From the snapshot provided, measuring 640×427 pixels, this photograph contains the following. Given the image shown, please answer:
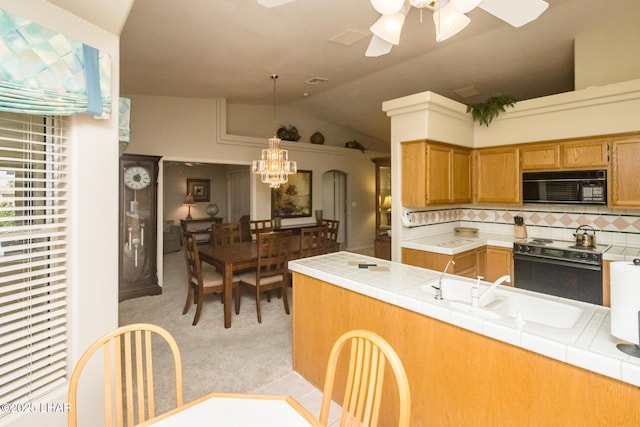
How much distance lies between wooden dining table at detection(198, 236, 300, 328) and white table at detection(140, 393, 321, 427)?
7.57 ft

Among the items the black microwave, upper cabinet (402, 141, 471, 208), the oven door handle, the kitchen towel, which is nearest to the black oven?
the oven door handle

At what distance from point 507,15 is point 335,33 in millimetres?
1697

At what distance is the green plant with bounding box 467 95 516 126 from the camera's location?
147 inches

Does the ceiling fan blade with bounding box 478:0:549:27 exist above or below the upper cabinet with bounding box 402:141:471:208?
above

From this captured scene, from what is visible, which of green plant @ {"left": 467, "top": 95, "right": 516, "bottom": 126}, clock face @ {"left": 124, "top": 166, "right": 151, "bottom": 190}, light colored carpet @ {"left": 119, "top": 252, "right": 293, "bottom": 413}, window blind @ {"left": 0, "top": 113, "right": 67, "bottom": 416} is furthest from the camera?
clock face @ {"left": 124, "top": 166, "right": 151, "bottom": 190}

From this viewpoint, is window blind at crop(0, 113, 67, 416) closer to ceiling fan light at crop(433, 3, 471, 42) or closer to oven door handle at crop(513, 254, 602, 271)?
ceiling fan light at crop(433, 3, 471, 42)

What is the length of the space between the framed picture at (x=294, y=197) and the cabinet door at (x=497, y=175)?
3.59 meters

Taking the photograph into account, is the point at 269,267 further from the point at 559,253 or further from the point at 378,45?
the point at 559,253

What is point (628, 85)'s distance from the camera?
2.92 metres

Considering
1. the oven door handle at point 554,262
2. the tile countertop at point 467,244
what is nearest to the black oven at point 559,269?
the oven door handle at point 554,262

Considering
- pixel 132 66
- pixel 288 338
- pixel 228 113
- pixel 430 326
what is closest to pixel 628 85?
pixel 430 326

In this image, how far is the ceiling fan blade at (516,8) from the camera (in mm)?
1711

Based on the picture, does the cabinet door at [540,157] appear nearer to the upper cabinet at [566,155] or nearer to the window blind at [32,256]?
the upper cabinet at [566,155]

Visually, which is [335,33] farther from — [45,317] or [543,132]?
[45,317]
